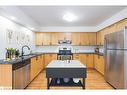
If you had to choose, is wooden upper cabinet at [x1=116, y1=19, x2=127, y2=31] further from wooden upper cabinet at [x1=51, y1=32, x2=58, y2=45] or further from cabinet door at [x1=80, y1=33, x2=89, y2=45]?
wooden upper cabinet at [x1=51, y1=32, x2=58, y2=45]

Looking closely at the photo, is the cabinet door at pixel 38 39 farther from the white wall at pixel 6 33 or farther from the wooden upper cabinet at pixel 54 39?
the white wall at pixel 6 33

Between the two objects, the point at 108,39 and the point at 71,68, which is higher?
the point at 108,39

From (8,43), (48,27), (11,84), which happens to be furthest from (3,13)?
(48,27)

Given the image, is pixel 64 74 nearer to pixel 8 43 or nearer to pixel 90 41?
pixel 8 43

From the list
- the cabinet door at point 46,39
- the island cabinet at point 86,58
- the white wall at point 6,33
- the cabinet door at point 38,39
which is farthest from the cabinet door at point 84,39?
the white wall at point 6,33

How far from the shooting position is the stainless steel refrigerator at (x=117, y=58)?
13.4 ft

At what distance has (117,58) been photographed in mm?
4520

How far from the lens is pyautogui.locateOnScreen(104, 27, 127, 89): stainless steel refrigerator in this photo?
13.4 ft

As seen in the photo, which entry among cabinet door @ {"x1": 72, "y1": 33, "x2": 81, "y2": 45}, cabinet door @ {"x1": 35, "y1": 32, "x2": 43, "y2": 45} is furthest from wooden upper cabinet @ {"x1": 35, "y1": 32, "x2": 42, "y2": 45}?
cabinet door @ {"x1": 72, "y1": 33, "x2": 81, "y2": 45}

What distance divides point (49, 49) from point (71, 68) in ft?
19.9

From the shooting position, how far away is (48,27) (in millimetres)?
9422
